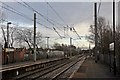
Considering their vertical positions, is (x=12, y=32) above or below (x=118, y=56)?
above

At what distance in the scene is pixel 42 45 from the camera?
12012 centimetres

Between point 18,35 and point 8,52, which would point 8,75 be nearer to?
point 8,52

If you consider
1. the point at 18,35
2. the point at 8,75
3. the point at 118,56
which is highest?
the point at 18,35

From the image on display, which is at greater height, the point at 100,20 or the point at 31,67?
the point at 100,20

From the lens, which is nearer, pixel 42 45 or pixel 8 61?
pixel 8 61

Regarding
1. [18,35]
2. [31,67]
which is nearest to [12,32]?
[18,35]

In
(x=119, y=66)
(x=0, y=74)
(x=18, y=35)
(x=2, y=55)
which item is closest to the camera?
(x=0, y=74)

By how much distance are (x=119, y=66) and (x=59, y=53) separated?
87313 mm

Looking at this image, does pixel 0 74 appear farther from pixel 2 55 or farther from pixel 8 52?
pixel 8 52

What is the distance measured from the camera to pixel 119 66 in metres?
25.0

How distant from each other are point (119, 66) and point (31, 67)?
13.8m

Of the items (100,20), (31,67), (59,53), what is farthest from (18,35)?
(31,67)

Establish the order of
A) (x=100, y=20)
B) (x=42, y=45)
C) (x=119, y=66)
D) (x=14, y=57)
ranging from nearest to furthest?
(x=119, y=66) → (x=14, y=57) → (x=100, y=20) → (x=42, y=45)

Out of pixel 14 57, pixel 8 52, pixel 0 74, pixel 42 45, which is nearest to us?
pixel 0 74
